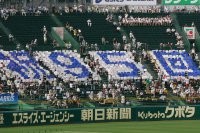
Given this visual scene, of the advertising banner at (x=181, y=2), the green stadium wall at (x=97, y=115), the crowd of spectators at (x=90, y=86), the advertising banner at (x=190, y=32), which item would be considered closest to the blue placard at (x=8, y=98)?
the crowd of spectators at (x=90, y=86)

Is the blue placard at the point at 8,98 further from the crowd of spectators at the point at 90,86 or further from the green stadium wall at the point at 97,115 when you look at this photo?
the green stadium wall at the point at 97,115

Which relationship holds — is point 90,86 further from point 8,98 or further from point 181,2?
point 181,2

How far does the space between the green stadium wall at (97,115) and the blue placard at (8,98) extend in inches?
176

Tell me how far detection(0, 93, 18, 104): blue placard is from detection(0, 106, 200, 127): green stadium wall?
14.7ft

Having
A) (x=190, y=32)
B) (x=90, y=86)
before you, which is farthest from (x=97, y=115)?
(x=190, y=32)

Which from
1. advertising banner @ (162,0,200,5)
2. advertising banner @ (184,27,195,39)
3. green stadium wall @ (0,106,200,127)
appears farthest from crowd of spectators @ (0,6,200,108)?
advertising banner @ (162,0,200,5)

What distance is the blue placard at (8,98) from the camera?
176ft

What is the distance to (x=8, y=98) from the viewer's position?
53875mm

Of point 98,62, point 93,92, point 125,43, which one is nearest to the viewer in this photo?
point 93,92

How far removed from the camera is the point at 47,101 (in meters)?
55.6

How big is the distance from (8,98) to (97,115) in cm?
758

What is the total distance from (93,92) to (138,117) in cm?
638

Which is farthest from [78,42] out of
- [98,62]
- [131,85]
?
[131,85]

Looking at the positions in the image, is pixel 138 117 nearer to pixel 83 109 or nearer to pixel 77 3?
pixel 83 109
